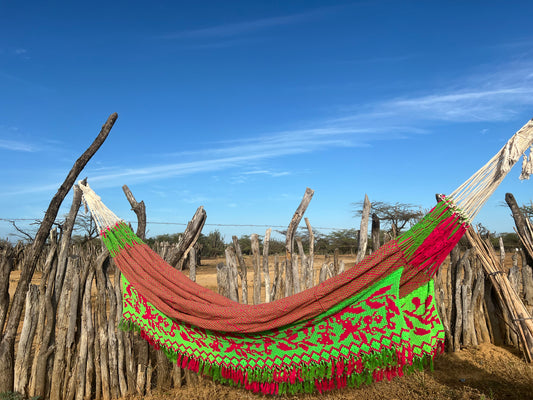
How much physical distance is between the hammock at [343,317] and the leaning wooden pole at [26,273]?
90cm

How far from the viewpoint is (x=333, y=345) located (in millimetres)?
2096

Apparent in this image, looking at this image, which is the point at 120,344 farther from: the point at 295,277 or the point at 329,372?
the point at 329,372

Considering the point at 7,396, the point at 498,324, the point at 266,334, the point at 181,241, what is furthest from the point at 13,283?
the point at 498,324

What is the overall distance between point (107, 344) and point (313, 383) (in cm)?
136

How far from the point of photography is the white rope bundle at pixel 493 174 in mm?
1903

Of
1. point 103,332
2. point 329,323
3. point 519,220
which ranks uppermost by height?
point 519,220

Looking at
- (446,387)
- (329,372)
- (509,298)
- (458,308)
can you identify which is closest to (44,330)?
(329,372)

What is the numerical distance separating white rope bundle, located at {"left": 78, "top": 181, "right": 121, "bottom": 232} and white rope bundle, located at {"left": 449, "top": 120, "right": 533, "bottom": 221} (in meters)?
1.93

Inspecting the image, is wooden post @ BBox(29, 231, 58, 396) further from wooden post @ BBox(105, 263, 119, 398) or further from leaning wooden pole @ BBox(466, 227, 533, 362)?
leaning wooden pole @ BBox(466, 227, 533, 362)

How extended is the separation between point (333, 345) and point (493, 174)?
1150mm

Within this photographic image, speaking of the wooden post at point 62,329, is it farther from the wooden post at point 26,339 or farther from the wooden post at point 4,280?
the wooden post at point 4,280

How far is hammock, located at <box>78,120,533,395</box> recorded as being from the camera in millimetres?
1982

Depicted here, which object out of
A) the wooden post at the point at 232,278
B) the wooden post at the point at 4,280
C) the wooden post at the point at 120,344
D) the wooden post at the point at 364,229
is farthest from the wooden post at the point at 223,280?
the wooden post at the point at 4,280

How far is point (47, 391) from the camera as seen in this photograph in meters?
2.59
